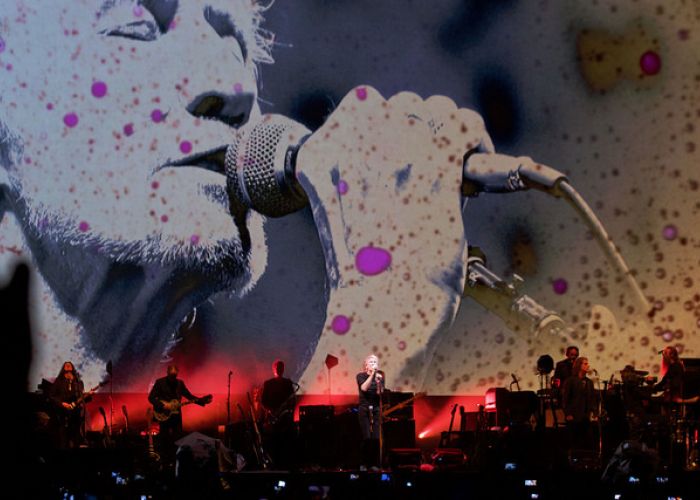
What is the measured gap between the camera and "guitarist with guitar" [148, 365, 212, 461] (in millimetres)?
11141

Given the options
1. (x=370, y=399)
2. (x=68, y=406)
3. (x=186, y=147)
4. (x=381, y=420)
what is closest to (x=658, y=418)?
(x=381, y=420)

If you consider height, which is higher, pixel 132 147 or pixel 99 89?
pixel 99 89

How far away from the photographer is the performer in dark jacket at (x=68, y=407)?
36.9ft

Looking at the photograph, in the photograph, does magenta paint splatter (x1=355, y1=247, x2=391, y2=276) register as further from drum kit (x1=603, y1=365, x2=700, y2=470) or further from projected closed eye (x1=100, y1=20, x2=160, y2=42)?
projected closed eye (x1=100, y1=20, x2=160, y2=42)

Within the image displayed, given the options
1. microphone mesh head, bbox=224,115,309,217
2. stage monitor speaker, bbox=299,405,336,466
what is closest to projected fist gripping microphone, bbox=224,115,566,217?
microphone mesh head, bbox=224,115,309,217

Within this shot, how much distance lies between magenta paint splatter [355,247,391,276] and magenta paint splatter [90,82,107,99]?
11.7ft

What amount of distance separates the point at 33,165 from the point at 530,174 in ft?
19.1

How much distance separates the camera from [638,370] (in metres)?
11.4

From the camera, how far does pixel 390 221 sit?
38.8 ft

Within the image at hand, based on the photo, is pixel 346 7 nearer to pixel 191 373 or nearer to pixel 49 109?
pixel 49 109

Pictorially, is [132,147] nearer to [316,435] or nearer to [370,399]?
[316,435]

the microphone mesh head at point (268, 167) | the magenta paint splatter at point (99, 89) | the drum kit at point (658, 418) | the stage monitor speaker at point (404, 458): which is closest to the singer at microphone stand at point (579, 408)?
the drum kit at point (658, 418)

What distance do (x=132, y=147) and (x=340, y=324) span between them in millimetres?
3205

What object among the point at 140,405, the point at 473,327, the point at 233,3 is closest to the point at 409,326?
the point at 473,327
